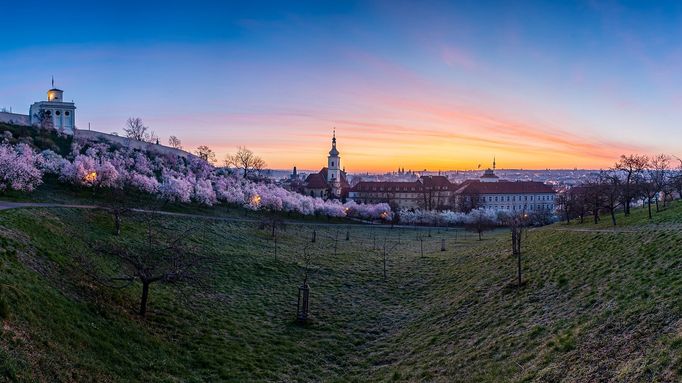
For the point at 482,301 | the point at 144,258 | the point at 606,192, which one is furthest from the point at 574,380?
the point at 606,192

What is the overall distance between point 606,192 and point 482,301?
3109cm

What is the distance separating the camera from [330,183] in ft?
421

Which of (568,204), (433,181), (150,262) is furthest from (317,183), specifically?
(150,262)

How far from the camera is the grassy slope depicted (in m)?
11.9

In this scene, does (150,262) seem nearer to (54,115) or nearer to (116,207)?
(116,207)

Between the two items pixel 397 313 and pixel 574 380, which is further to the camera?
pixel 397 313

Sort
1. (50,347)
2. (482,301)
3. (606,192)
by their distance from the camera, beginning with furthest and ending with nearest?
(606,192)
(482,301)
(50,347)

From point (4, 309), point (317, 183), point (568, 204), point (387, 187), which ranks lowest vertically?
point (4, 309)

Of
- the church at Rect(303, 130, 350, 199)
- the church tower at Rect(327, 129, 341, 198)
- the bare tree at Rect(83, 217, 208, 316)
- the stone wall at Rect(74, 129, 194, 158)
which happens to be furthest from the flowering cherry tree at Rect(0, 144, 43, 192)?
the church tower at Rect(327, 129, 341, 198)

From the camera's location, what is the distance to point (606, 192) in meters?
43.6

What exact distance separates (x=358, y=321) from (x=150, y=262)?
1320cm

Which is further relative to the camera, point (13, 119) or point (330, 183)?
point (330, 183)

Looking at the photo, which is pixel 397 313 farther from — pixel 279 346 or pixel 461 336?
pixel 279 346

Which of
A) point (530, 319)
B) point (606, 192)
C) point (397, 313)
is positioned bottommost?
point (397, 313)
